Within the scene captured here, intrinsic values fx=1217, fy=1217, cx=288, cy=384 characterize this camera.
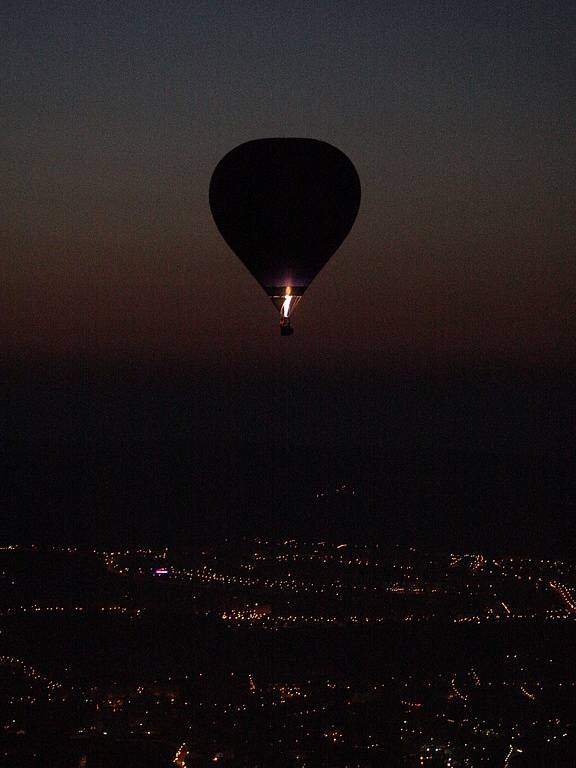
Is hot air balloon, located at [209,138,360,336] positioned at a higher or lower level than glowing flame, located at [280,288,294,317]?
higher

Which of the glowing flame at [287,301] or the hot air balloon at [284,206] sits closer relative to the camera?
the hot air balloon at [284,206]

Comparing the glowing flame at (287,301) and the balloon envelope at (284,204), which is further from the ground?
the balloon envelope at (284,204)

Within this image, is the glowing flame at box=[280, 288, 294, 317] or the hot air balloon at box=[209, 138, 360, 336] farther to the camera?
the glowing flame at box=[280, 288, 294, 317]

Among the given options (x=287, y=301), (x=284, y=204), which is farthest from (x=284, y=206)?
(x=287, y=301)

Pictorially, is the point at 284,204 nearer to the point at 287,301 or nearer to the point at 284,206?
the point at 284,206

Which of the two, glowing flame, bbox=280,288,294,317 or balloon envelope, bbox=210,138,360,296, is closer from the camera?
balloon envelope, bbox=210,138,360,296

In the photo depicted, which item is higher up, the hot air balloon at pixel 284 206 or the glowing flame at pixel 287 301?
the hot air balloon at pixel 284 206
